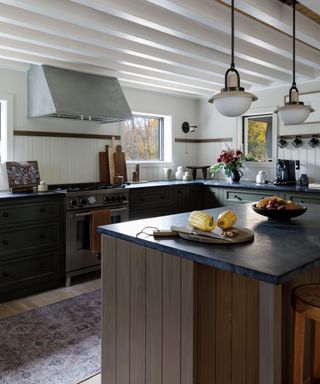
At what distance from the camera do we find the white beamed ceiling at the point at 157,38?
2588 mm

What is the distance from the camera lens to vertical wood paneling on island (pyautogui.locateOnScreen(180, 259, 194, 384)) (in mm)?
1512

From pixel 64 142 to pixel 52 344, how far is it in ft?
8.30

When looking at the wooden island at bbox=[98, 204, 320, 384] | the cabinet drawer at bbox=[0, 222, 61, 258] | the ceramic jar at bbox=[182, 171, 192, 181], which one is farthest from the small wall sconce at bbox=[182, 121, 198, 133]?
the wooden island at bbox=[98, 204, 320, 384]

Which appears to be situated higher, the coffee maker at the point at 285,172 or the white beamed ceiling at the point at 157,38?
the white beamed ceiling at the point at 157,38

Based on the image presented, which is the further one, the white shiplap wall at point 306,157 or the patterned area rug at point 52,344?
the white shiplap wall at point 306,157

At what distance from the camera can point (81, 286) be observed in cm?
374

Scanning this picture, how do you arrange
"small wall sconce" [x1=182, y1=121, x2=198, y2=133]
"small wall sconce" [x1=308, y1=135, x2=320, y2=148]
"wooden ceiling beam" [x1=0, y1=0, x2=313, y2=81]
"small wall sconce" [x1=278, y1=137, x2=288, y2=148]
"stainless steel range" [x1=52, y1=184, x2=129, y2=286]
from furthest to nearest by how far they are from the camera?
"small wall sconce" [x1=182, y1=121, x2=198, y2=133] < "small wall sconce" [x1=278, y1=137, x2=288, y2=148] < "small wall sconce" [x1=308, y1=135, x2=320, y2=148] < "stainless steel range" [x1=52, y1=184, x2=129, y2=286] < "wooden ceiling beam" [x1=0, y1=0, x2=313, y2=81]

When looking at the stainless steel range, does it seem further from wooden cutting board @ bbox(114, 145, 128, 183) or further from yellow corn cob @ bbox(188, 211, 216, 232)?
yellow corn cob @ bbox(188, 211, 216, 232)

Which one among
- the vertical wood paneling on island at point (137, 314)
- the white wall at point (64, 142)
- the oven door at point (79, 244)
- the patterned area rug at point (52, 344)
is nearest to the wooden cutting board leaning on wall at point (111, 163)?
the white wall at point (64, 142)

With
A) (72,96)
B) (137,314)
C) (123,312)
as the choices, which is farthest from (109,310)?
(72,96)

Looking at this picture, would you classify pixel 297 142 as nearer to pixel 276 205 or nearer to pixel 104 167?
pixel 104 167

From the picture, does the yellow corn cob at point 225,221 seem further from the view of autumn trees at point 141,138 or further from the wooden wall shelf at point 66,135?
the view of autumn trees at point 141,138

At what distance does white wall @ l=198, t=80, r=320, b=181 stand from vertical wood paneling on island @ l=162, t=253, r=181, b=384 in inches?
146

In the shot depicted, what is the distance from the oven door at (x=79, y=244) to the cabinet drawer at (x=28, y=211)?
157mm
